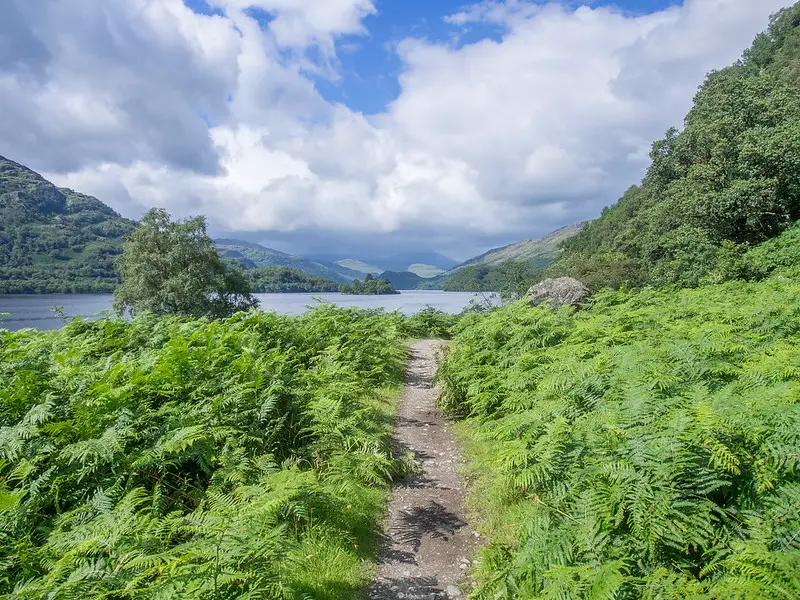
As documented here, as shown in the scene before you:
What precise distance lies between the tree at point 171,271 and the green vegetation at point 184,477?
2866 cm

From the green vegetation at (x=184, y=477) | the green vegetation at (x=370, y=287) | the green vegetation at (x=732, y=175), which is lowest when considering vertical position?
the green vegetation at (x=184, y=477)

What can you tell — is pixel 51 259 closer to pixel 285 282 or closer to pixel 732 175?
pixel 285 282

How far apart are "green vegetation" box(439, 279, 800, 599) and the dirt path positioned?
397 millimetres

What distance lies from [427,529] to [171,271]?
3679cm

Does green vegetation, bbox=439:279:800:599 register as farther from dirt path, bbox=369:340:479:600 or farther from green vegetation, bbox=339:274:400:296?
green vegetation, bbox=339:274:400:296

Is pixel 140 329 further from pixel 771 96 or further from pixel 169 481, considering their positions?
pixel 771 96

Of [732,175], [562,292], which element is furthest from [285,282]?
[732,175]

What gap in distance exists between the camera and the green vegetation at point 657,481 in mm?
2701

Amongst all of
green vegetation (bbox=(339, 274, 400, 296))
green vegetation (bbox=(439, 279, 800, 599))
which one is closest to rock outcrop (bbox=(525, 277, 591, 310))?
green vegetation (bbox=(439, 279, 800, 599))

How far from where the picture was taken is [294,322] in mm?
12711

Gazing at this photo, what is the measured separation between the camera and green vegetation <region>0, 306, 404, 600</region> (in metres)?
3.30

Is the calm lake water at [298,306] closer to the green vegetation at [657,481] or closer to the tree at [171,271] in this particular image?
the tree at [171,271]

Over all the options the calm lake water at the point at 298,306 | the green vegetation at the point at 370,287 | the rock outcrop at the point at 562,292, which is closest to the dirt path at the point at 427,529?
the calm lake water at the point at 298,306

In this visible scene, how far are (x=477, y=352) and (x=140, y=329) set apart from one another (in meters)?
8.02
